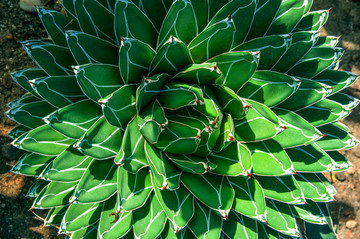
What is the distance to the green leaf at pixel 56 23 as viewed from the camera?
5.90 feet

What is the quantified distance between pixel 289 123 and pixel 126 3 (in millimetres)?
1069

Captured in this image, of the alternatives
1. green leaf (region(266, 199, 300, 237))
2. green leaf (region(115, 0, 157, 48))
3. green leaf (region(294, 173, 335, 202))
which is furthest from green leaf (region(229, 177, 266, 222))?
green leaf (region(115, 0, 157, 48))

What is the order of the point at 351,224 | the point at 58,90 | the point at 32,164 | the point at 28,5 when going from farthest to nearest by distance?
the point at 351,224, the point at 28,5, the point at 32,164, the point at 58,90

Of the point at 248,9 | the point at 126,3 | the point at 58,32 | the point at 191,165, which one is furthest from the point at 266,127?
→ the point at 58,32

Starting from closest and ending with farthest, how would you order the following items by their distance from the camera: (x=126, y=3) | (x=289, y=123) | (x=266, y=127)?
(x=126, y=3) → (x=266, y=127) → (x=289, y=123)

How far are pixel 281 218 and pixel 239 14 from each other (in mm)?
1201

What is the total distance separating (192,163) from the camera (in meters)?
1.57

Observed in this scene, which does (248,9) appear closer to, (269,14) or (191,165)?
(269,14)

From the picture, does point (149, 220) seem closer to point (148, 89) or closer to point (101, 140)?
point (101, 140)

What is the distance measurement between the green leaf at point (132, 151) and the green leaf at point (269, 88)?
620mm

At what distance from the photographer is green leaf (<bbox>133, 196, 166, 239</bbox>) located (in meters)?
1.75

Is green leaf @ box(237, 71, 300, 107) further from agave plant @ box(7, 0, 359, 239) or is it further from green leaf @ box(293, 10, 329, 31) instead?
green leaf @ box(293, 10, 329, 31)

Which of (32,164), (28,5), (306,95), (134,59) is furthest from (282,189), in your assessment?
(28,5)

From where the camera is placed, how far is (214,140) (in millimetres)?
1612
